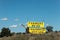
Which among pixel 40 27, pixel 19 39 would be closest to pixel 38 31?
pixel 40 27

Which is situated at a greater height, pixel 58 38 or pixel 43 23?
pixel 43 23

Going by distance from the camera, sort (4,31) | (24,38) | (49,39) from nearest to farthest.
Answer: (49,39), (24,38), (4,31)

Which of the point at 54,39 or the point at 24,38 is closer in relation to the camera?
the point at 54,39

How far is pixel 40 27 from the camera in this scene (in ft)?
111

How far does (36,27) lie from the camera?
110ft

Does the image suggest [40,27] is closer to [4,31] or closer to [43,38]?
[43,38]

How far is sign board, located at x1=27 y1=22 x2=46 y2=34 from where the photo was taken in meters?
33.3

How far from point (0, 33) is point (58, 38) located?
48.6 metres

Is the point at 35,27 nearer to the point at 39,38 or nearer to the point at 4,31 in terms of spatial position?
the point at 39,38

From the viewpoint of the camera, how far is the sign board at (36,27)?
33.3 m

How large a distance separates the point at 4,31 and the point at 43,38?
4787cm

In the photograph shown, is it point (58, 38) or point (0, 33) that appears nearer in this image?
point (58, 38)

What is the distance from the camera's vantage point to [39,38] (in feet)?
103

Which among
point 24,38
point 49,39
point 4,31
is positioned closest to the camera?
point 49,39
